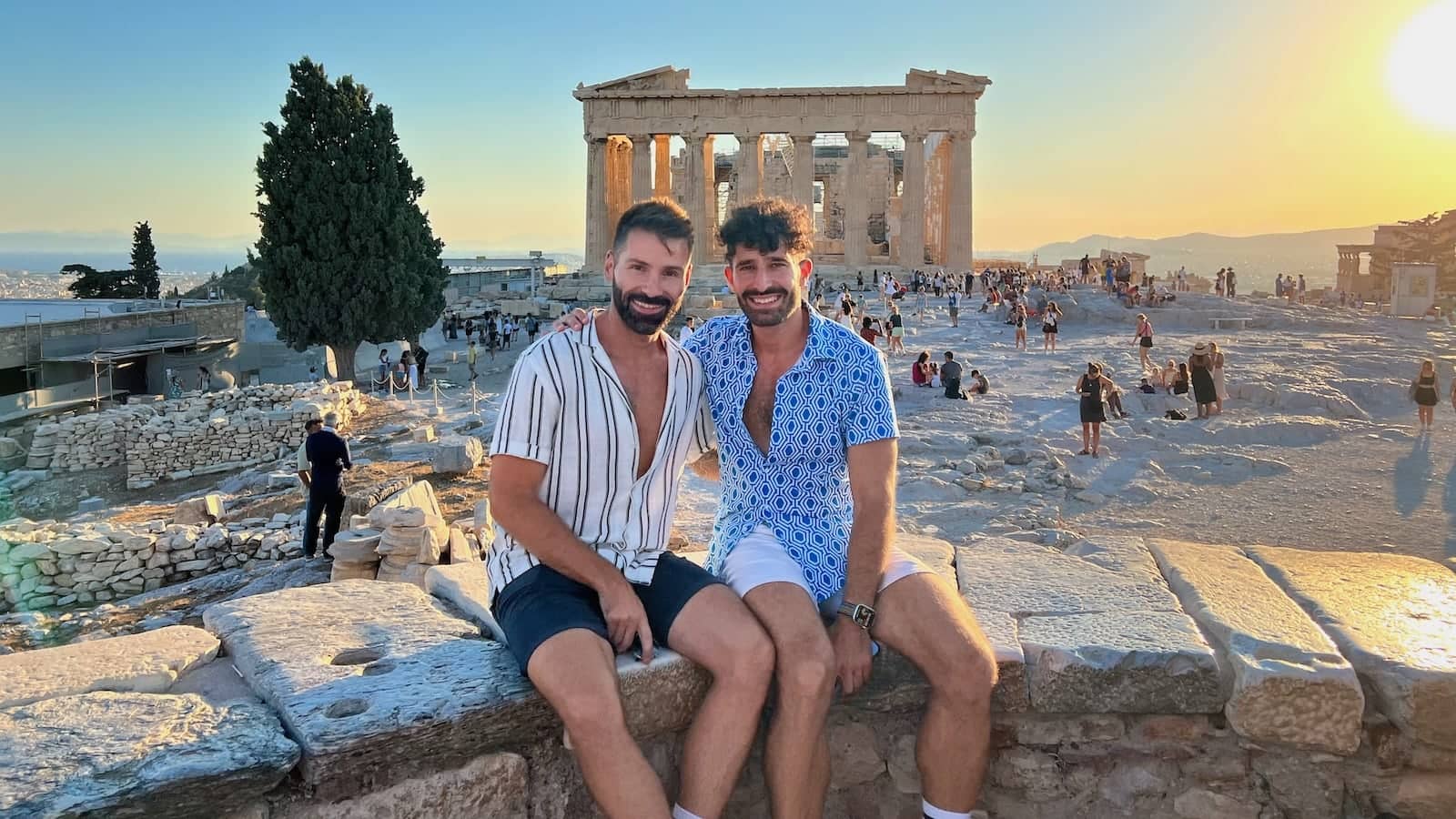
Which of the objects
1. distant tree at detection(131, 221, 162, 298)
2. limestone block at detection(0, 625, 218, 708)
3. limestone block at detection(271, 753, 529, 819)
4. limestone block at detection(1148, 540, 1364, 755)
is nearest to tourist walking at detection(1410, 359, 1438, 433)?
limestone block at detection(1148, 540, 1364, 755)

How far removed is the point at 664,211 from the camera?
10.1 feet

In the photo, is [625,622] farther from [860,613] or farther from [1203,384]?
[1203,384]

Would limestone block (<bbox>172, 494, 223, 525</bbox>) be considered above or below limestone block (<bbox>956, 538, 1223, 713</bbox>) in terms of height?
below

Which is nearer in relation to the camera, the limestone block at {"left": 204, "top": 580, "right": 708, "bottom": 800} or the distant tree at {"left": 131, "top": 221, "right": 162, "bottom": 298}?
the limestone block at {"left": 204, "top": 580, "right": 708, "bottom": 800}

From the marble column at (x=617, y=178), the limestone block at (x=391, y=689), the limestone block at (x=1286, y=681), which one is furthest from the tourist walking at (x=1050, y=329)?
the marble column at (x=617, y=178)

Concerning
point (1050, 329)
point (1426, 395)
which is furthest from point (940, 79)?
point (1426, 395)

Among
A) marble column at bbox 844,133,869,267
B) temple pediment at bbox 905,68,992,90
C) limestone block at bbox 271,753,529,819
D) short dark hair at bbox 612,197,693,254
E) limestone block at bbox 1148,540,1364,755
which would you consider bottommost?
limestone block at bbox 271,753,529,819

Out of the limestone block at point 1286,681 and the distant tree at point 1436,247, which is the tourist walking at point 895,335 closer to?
the limestone block at point 1286,681

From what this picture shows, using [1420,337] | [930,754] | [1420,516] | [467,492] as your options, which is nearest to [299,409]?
[467,492]

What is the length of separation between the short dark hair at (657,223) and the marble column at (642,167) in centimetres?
3953

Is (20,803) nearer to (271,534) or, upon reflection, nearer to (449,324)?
(271,534)

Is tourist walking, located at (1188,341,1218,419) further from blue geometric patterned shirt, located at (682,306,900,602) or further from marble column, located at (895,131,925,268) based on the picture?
marble column, located at (895,131,925,268)

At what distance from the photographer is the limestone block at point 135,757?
2133 mm

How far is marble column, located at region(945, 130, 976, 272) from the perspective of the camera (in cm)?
4216
